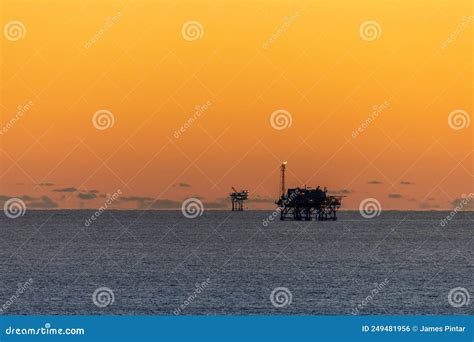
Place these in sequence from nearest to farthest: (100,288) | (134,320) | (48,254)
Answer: (134,320)
(100,288)
(48,254)

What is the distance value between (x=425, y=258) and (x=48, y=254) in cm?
5290

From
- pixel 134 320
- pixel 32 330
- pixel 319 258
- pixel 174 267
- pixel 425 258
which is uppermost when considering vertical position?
pixel 425 258

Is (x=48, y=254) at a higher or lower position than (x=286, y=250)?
lower

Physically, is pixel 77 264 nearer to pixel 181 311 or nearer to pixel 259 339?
pixel 181 311

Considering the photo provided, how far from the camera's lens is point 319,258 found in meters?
119

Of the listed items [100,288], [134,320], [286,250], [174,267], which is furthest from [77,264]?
[134,320]

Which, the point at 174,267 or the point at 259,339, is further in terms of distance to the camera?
the point at 174,267

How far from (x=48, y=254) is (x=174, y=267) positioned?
30.9 metres

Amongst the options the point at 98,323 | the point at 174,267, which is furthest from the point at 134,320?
the point at 174,267

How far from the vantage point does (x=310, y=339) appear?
1784 inches

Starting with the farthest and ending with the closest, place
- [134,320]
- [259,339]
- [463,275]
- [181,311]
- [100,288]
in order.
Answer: [463,275] < [100,288] < [181,311] < [134,320] < [259,339]

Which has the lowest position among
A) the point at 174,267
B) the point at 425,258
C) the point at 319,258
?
the point at 174,267

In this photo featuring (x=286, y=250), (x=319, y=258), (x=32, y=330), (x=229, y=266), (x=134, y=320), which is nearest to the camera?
(x=32, y=330)

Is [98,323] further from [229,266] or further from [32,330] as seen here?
[229,266]
